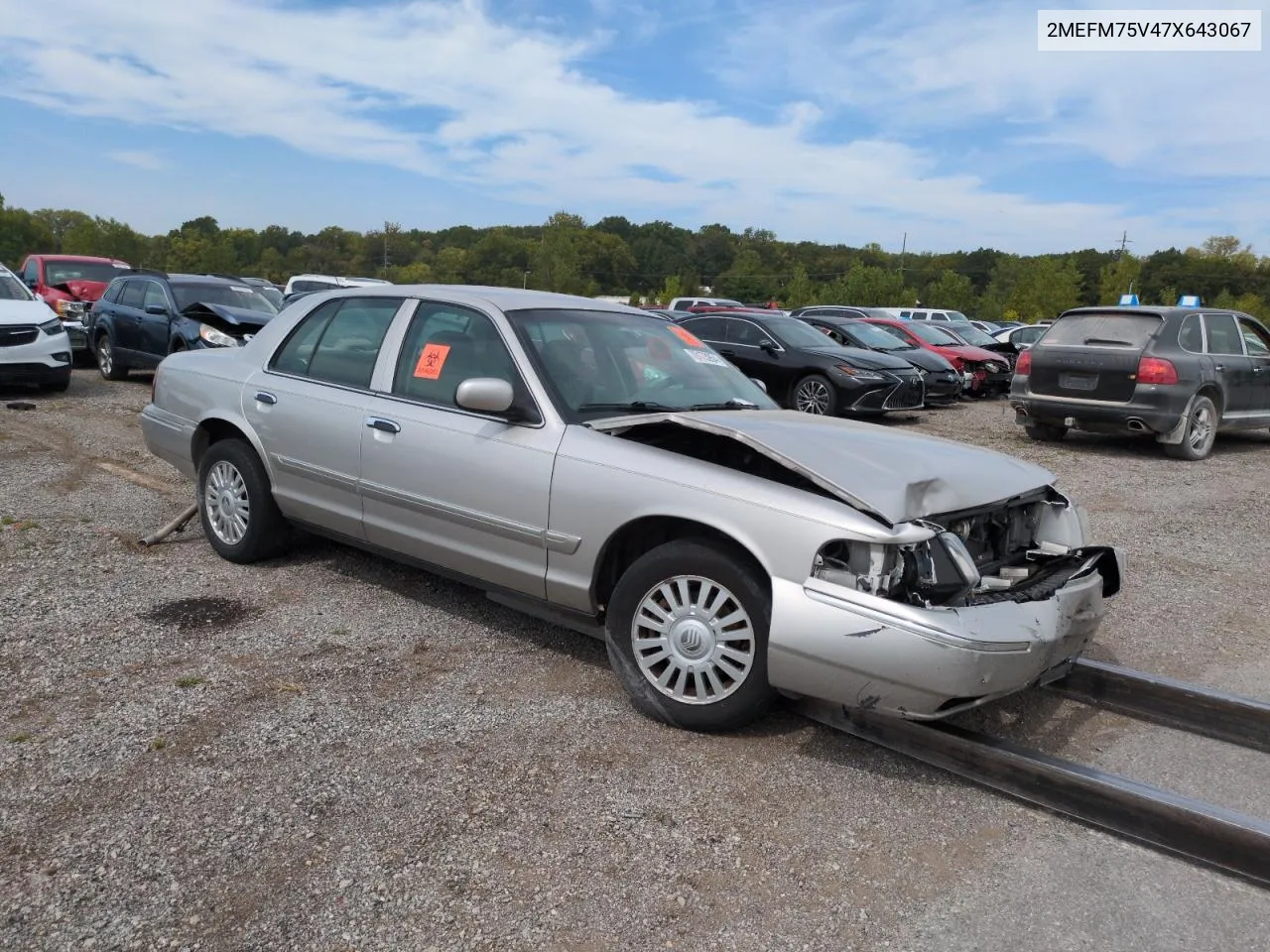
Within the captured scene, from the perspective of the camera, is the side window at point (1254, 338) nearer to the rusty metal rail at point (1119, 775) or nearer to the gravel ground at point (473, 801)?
the gravel ground at point (473, 801)

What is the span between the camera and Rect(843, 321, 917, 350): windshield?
16.4m

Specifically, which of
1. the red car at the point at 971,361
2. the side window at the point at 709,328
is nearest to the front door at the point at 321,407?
the side window at the point at 709,328

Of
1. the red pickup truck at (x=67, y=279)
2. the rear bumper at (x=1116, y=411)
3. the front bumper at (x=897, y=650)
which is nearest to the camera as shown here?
the front bumper at (x=897, y=650)

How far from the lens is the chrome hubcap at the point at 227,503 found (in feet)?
18.1

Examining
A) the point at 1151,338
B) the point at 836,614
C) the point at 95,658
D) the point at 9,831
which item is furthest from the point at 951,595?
the point at 1151,338

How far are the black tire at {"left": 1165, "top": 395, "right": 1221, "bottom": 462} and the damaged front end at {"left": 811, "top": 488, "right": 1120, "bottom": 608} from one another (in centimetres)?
816

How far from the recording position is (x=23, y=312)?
1240 cm

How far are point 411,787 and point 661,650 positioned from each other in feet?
3.37

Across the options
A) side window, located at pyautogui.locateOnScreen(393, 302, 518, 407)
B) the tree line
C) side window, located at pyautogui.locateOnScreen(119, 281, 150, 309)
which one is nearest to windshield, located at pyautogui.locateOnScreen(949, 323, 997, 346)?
side window, located at pyautogui.locateOnScreen(119, 281, 150, 309)

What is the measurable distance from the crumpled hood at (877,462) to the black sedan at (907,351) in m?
11.7

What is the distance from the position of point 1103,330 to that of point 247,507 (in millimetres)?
9643

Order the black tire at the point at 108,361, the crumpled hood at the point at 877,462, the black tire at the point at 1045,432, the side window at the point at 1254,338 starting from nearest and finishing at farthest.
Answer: the crumpled hood at the point at 877,462
the side window at the point at 1254,338
the black tire at the point at 1045,432
the black tire at the point at 108,361

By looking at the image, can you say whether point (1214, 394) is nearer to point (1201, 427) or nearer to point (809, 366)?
point (1201, 427)

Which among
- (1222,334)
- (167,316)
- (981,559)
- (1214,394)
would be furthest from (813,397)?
(981,559)
